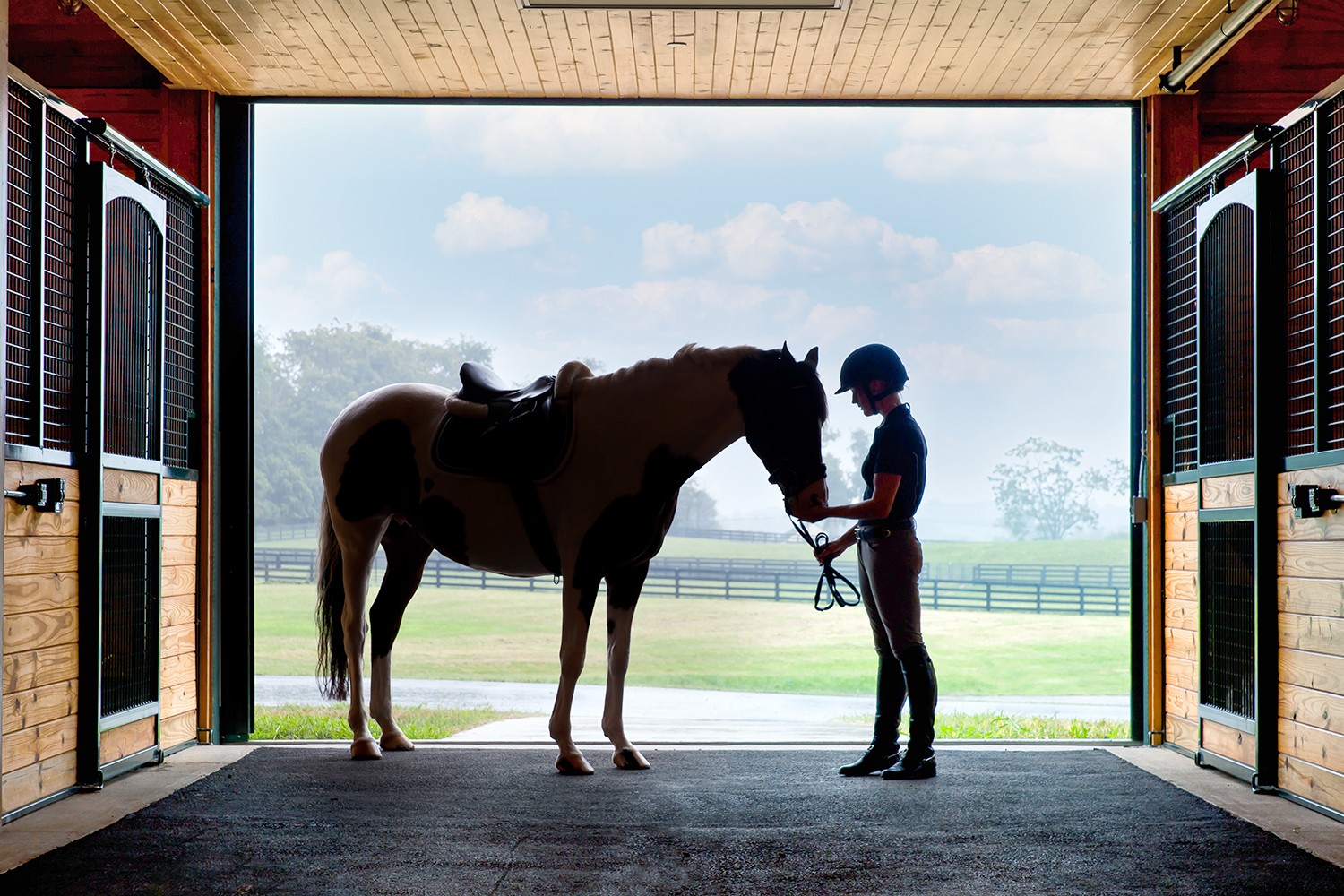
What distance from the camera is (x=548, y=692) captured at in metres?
10.2

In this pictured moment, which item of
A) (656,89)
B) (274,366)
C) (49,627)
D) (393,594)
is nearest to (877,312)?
(274,366)

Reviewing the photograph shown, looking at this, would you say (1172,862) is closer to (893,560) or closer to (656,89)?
(893,560)

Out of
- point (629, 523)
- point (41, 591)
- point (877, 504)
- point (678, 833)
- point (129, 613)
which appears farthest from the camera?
point (129, 613)

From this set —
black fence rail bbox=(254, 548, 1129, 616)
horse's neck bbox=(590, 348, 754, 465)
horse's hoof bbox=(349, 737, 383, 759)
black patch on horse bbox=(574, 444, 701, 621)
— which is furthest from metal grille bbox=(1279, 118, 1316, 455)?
black fence rail bbox=(254, 548, 1129, 616)

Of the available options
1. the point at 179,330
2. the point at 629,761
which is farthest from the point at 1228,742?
the point at 179,330

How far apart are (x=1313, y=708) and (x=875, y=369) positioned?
59.9 inches

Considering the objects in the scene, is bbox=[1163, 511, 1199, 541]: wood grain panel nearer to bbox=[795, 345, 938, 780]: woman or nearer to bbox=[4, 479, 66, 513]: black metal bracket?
bbox=[795, 345, 938, 780]: woman

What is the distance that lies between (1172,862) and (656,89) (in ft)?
11.0

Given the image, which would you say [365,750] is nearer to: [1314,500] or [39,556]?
[39,556]

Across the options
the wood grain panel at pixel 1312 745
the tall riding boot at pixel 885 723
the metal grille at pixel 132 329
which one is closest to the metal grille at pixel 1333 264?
the wood grain panel at pixel 1312 745

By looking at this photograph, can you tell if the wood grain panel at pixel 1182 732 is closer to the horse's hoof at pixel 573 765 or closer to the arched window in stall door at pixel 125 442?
the horse's hoof at pixel 573 765

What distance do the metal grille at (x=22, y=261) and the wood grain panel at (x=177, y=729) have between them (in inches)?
50.7

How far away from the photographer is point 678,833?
8.75 feet

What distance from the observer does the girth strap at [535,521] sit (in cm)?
355
